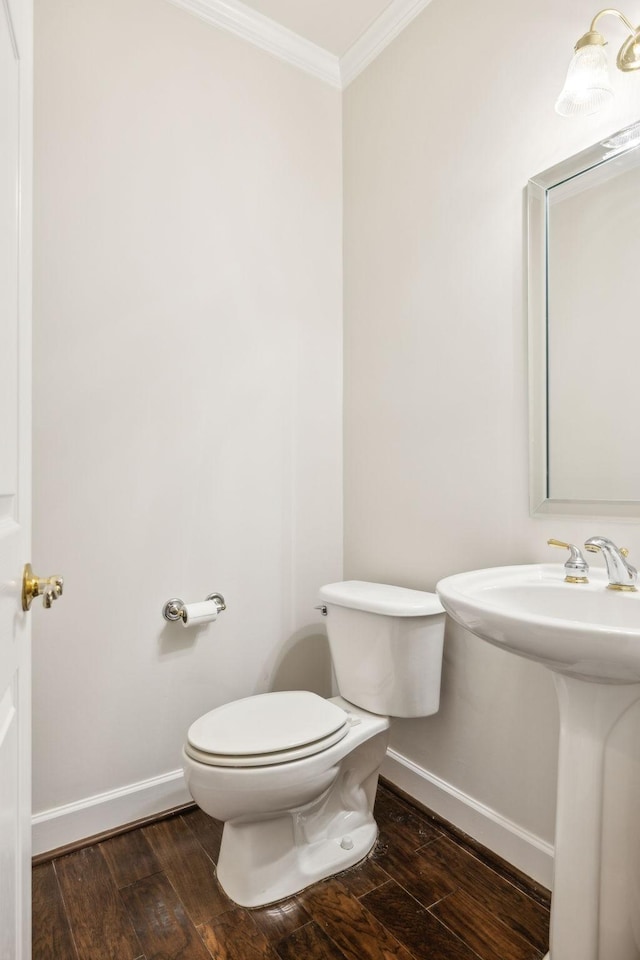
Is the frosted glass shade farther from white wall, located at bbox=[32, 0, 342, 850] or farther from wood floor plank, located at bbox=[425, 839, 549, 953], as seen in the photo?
wood floor plank, located at bbox=[425, 839, 549, 953]

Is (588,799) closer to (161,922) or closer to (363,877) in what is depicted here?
(363,877)

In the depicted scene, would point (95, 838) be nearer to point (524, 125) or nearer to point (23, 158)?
point (23, 158)

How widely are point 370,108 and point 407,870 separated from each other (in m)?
2.49

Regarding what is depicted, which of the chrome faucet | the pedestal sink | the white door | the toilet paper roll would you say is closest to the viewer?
the white door

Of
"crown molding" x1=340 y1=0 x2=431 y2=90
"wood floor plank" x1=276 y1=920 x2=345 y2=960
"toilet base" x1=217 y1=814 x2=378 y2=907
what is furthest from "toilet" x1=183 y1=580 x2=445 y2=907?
"crown molding" x1=340 y1=0 x2=431 y2=90

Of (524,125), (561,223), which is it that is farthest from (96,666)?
(524,125)

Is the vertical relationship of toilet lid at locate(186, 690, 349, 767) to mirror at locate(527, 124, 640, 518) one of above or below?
below

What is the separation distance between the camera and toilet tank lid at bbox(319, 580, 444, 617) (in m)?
1.50

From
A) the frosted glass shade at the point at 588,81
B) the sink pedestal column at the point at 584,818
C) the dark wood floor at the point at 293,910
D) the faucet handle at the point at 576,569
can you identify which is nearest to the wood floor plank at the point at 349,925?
the dark wood floor at the point at 293,910

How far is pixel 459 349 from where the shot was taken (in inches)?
64.2

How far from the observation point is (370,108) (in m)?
2.00

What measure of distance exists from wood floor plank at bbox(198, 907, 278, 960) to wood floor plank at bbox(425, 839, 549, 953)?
1.68ft

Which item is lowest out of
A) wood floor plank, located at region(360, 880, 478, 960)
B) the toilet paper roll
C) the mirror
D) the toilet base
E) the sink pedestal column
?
wood floor plank, located at region(360, 880, 478, 960)

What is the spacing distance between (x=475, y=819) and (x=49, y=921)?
3.67 feet
